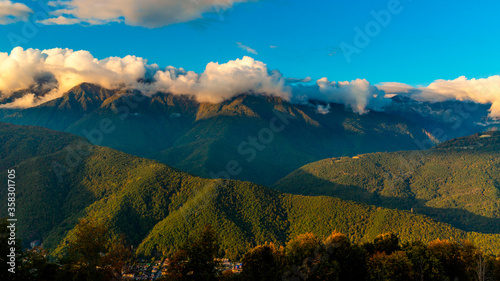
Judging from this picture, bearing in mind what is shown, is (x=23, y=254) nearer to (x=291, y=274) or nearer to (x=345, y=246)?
(x=291, y=274)

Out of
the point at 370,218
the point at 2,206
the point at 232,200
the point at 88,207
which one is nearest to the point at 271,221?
the point at 232,200

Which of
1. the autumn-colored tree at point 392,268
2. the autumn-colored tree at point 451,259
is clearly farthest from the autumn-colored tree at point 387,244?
the autumn-colored tree at point 392,268

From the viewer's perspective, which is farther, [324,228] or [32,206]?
[324,228]

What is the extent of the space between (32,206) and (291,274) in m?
161

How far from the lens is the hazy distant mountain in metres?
156

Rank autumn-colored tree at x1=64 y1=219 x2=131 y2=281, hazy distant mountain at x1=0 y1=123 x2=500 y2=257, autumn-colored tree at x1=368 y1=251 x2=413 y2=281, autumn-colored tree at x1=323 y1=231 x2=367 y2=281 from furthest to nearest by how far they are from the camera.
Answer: hazy distant mountain at x1=0 y1=123 x2=500 y2=257 < autumn-colored tree at x1=323 y1=231 x2=367 y2=281 < autumn-colored tree at x1=368 y1=251 x2=413 y2=281 < autumn-colored tree at x1=64 y1=219 x2=131 y2=281

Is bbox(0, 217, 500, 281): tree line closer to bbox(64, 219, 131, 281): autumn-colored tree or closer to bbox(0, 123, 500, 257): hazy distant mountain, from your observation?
bbox(64, 219, 131, 281): autumn-colored tree

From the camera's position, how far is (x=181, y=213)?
171 meters

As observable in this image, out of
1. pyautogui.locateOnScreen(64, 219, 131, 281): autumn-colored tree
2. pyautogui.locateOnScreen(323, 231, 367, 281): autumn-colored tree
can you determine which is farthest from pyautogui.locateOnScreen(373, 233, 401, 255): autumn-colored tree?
pyautogui.locateOnScreen(64, 219, 131, 281): autumn-colored tree

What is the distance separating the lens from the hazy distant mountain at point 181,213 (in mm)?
155875

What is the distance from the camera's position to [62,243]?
467 feet

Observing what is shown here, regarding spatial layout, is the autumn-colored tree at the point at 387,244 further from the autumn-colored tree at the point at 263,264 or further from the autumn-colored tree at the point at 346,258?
the autumn-colored tree at the point at 263,264

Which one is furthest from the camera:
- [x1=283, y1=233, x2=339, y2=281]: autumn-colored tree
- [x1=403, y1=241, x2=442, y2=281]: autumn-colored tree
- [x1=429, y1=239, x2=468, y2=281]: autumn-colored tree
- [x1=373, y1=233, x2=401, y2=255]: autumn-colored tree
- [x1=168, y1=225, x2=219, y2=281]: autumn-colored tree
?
[x1=373, y1=233, x2=401, y2=255]: autumn-colored tree

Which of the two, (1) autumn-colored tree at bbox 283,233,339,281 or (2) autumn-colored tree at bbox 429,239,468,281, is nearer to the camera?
(1) autumn-colored tree at bbox 283,233,339,281
